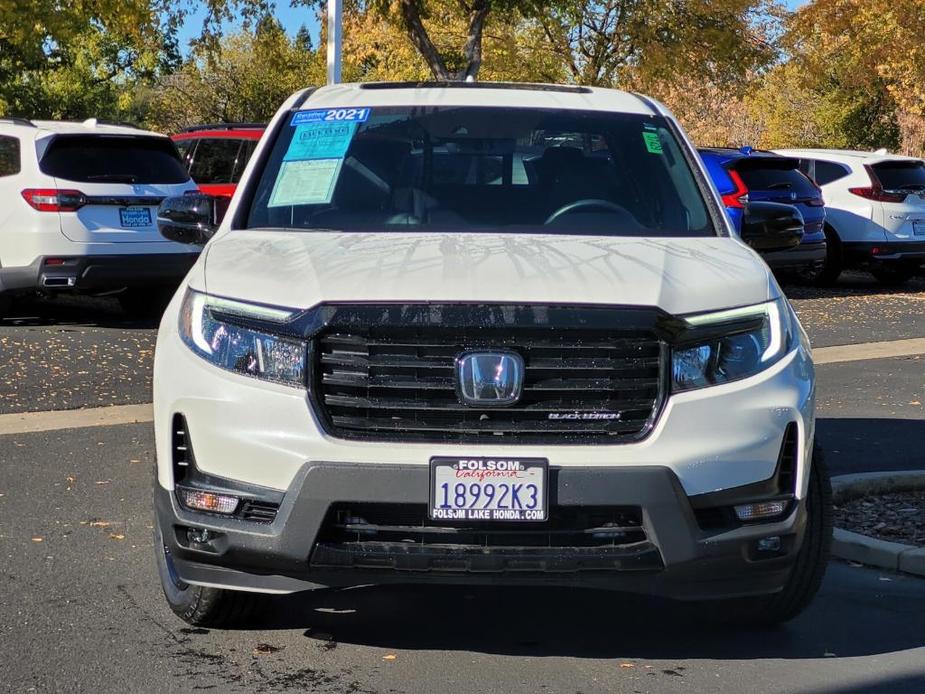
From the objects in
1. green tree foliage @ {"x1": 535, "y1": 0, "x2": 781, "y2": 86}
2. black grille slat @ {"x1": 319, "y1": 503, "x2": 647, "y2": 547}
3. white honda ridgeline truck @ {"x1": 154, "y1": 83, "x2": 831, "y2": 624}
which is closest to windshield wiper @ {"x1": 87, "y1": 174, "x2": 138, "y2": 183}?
white honda ridgeline truck @ {"x1": 154, "y1": 83, "x2": 831, "y2": 624}

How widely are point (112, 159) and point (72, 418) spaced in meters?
4.75

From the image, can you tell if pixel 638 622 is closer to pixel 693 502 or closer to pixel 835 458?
pixel 693 502

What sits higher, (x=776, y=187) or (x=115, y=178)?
(x=115, y=178)

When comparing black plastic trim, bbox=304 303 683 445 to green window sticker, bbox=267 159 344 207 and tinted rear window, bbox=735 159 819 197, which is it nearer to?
green window sticker, bbox=267 159 344 207

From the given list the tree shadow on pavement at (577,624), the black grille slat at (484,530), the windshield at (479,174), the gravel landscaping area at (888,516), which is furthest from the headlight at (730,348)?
the gravel landscaping area at (888,516)

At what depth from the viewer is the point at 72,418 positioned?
9.12 m

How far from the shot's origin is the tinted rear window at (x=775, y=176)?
1723cm

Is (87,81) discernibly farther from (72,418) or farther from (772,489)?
(772,489)

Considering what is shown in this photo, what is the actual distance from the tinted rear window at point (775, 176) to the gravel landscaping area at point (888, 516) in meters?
10.4

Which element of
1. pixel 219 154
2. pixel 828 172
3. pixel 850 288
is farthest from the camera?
pixel 850 288

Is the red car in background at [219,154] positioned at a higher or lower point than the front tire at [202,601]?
lower

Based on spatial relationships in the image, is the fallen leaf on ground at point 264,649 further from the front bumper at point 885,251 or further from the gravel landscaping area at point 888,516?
the front bumper at point 885,251

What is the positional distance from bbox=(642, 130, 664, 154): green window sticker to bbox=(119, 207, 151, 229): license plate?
8.15 m

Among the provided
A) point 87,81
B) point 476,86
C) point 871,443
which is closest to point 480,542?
point 476,86
